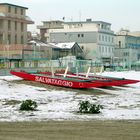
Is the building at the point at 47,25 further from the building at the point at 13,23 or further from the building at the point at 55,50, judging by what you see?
the building at the point at 13,23

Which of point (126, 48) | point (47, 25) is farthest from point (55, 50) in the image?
point (47, 25)

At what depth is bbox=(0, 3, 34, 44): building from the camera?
264 ft

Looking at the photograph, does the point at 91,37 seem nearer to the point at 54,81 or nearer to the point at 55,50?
the point at 55,50

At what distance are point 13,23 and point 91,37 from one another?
18.8 m

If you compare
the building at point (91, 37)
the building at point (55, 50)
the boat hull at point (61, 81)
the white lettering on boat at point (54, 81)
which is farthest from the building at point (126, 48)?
the white lettering on boat at point (54, 81)

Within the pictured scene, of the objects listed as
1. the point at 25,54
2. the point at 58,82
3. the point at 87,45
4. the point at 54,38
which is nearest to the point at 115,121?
the point at 58,82

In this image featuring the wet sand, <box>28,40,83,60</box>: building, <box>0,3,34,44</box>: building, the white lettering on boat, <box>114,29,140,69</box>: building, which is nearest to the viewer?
the wet sand

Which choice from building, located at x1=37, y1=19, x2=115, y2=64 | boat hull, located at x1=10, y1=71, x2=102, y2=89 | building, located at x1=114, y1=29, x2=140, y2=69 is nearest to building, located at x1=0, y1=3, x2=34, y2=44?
building, located at x1=37, y1=19, x2=115, y2=64

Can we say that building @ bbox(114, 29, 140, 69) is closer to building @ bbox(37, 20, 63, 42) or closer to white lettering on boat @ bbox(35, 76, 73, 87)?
building @ bbox(37, 20, 63, 42)

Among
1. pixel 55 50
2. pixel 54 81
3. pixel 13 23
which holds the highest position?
pixel 13 23

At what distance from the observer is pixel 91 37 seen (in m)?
94.4

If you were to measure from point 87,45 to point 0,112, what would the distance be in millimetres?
79518

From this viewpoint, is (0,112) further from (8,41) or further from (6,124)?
(8,41)

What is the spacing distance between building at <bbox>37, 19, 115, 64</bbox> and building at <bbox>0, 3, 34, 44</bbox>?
12.5 m
